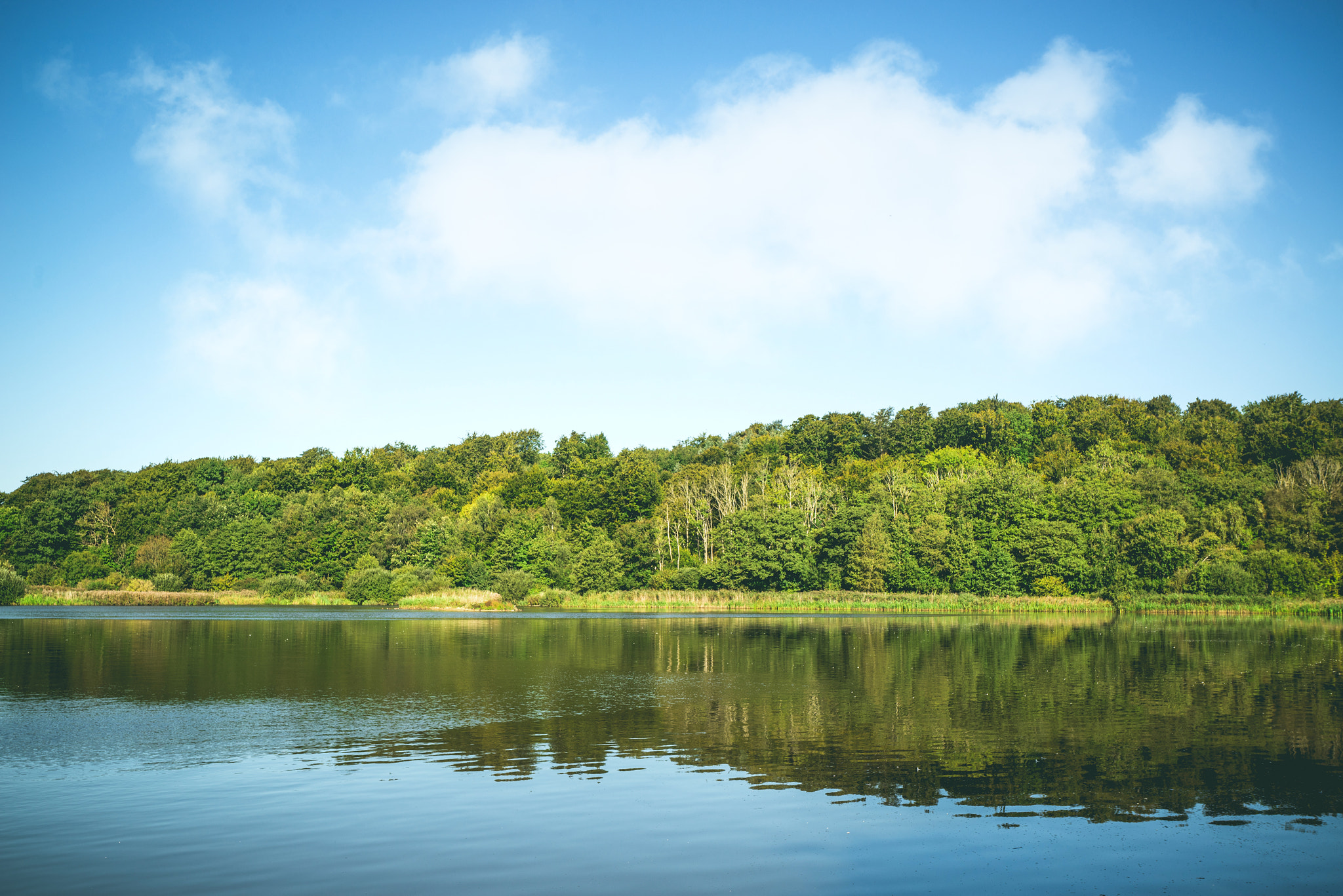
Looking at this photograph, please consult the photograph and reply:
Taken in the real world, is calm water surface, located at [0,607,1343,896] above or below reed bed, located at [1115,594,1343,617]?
above

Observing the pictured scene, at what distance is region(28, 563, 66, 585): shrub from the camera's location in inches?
3688

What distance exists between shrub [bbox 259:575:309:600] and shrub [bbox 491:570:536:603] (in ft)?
71.2

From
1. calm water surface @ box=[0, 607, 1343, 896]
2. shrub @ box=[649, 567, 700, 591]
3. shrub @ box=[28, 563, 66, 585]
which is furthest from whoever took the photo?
shrub @ box=[28, 563, 66, 585]

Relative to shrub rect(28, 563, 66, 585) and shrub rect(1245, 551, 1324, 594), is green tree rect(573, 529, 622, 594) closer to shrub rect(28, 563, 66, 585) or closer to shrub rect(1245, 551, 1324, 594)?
shrub rect(1245, 551, 1324, 594)

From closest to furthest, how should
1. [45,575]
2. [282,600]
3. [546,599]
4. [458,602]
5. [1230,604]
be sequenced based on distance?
[1230,604] → [458,602] → [546,599] → [282,600] → [45,575]

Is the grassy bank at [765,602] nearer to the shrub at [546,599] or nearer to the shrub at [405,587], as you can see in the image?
the shrub at [546,599]

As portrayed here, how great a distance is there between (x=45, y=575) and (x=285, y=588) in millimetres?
29052

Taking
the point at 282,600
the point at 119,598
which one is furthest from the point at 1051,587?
the point at 119,598

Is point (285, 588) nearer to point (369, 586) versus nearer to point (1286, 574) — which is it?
point (369, 586)

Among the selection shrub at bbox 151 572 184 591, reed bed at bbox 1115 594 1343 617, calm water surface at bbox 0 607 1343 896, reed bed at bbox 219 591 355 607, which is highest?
calm water surface at bbox 0 607 1343 896

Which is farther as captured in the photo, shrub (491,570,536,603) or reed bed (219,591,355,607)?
reed bed (219,591,355,607)

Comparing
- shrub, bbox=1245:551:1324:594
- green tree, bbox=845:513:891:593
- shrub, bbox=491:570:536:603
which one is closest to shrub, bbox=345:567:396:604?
shrub, bbox=491:570:536:603

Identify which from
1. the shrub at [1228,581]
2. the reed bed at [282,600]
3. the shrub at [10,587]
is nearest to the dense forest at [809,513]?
the shrub at [1228,581]

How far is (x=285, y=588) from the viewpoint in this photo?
3521 inches
